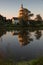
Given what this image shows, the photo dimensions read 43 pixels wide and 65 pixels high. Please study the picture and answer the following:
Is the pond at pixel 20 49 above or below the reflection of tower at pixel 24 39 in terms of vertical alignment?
below

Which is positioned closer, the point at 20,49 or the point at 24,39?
the point at 20,49

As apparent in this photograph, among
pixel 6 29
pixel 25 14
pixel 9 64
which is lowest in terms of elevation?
pixel 9 64

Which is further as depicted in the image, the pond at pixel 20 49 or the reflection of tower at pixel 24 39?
the reflection of tower at pixel 24 39

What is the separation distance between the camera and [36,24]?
72625 millimetres

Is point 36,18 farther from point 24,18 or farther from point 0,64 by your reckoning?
point 0,64

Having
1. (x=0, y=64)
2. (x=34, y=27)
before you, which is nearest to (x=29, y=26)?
(x=34, y=27)

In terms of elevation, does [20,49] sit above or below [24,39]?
below

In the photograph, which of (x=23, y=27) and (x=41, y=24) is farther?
(x=41, y=24)

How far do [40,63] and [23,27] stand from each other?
5478 cm

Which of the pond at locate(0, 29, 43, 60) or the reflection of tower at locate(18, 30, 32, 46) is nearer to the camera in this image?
the pond at locate(0, 29, 43, 60)

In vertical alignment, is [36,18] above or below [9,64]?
above

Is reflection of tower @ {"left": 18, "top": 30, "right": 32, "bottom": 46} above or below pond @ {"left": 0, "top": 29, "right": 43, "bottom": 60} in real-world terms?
above

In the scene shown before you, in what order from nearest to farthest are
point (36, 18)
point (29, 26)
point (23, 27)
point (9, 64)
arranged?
1. point (9, 64)
2. point (23, 27)
3. point (29, 26)
4. point (36, 18)

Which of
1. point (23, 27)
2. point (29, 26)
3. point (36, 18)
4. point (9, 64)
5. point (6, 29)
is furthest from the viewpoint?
point (36, 18)
